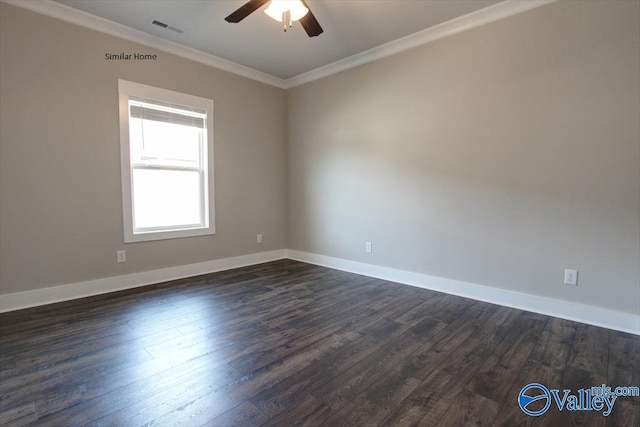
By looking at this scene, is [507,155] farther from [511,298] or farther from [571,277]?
[511,298]

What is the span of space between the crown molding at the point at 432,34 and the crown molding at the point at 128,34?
0.94 m

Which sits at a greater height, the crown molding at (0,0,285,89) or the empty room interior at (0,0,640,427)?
the crown molding at (0,0,285,89)

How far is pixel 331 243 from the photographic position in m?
4.38

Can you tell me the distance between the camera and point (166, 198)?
367 centimetres

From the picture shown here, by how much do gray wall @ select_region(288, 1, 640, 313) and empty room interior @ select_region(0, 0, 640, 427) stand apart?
17 mm

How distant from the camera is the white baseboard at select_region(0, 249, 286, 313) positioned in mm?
2732

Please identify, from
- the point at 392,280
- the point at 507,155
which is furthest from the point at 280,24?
the point at 392,280

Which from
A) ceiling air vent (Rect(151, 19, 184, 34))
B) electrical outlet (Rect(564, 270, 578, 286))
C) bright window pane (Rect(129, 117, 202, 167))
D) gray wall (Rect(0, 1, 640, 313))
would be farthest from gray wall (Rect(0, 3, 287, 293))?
electrical outlet (Rect(564, 270, 578, 286))

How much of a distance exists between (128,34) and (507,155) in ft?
13.1

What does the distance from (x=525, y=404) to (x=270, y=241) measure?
372 centimetres

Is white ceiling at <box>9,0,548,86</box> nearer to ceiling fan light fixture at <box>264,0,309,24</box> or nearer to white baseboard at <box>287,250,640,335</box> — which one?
ceiling fan light fixture at <box>264,0,309,24</box>

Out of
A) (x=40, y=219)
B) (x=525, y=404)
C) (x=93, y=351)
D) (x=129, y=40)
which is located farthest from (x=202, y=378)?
(x=129, y=40)

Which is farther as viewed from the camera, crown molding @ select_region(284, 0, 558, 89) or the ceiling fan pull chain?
crown molding @ select_region(284, 0, 558, 89)

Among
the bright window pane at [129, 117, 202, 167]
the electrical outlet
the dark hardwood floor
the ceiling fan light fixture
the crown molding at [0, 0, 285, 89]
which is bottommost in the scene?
the dark hardwood floor
